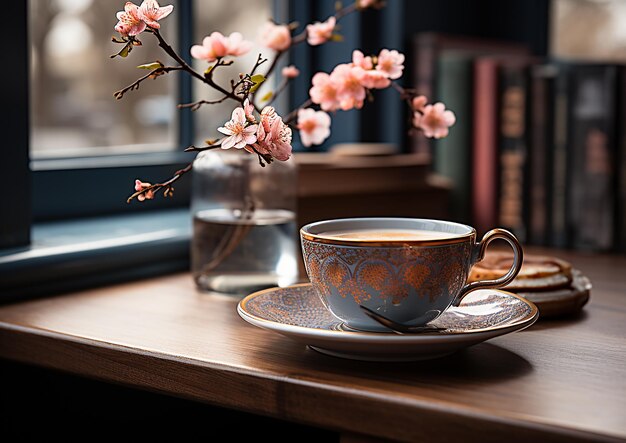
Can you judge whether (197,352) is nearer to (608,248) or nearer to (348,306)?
(348,306)

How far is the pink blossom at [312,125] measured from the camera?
0.98 m

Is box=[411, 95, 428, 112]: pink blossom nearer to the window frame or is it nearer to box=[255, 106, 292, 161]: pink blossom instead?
box=[255, 106, 292, 161]: pink blossom

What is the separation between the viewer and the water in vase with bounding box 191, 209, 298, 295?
1.02 metres

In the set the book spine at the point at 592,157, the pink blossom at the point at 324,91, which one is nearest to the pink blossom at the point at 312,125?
the pink blossom at the point at 324,91

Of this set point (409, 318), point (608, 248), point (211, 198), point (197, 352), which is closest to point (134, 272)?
point (211, 198)

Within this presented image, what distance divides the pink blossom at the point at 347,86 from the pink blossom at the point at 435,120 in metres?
0.08

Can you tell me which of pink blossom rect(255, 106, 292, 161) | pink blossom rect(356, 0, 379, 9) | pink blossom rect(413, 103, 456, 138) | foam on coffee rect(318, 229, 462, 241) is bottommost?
foam on coffee rect(318, 229, 462, 241)

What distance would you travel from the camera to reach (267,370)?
27.2 inches

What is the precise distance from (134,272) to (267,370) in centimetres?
44

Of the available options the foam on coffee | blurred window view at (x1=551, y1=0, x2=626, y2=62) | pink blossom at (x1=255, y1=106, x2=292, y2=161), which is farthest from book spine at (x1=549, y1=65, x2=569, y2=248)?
pink blossom at (x1=255, y1=106, x2=292, y2=161)

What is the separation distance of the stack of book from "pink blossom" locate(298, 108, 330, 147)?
565 millimetres

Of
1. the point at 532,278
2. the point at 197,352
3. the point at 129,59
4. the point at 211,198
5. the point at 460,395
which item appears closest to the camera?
the point at 460,395

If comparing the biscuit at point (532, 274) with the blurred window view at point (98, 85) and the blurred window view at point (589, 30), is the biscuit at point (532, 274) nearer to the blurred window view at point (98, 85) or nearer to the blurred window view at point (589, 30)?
the blurred window view at point (98, 85)

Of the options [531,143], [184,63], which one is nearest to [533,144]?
[531,143]
